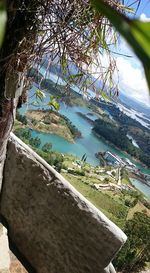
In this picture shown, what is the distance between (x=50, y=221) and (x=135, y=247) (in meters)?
27.7

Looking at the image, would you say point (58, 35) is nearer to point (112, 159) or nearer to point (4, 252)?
point (4, 252)

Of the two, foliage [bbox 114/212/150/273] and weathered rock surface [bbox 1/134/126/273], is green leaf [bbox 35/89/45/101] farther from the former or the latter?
foliage [bbox 114/212/150/273]

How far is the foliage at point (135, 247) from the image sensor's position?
93.2ft

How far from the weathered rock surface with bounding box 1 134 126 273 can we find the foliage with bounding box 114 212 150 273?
2455cm

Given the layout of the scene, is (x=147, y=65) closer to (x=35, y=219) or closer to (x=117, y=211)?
(x=35, y=219)

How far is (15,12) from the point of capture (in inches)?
57.2

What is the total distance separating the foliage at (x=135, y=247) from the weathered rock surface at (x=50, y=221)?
2455cm

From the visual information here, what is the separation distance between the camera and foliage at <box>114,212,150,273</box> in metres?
28.4

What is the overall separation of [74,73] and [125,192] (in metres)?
72.1

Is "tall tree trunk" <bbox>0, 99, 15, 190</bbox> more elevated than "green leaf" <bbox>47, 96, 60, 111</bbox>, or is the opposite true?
"green leaf" <bbox>47, 96, 60, 111</bbox>

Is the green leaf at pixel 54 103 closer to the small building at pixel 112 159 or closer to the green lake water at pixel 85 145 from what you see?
the green lake water at pixel 85 145

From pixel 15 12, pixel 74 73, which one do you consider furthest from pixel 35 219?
pixel 15 12

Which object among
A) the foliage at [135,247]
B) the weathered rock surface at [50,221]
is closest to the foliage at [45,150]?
the foliage at [135,247]

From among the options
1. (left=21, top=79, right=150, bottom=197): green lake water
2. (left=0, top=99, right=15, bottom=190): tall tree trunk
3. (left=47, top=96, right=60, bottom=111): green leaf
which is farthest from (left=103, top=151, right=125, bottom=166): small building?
(left=47, top=96, right=60, bottom=111): green leaf
